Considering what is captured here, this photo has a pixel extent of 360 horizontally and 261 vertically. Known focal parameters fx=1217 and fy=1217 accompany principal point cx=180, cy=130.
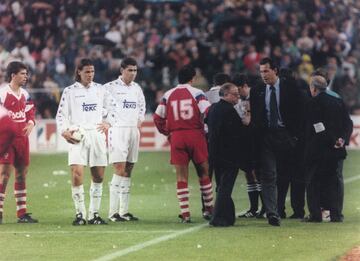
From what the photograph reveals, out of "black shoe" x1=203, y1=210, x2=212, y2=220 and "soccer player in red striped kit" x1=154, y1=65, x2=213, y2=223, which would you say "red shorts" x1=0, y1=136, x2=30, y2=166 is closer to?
"soccer player in red striped kit" x1=154, y1=65, x2=213, y2=223

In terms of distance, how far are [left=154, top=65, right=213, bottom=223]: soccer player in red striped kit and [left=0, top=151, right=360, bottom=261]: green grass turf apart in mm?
619

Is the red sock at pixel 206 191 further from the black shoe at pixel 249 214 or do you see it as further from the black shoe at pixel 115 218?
the black shoe at pixel 115 218

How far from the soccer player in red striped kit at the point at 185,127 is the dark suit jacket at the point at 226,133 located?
1.76 ft

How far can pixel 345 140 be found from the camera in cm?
1727

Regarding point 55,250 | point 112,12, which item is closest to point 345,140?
point 55,250

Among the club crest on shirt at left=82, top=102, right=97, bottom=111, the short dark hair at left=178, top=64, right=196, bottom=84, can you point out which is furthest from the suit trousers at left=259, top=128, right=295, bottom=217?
the club crest on shirt at left=82, top=102, right=97, bottom=111

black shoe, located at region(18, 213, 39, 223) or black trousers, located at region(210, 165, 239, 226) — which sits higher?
black trousers, located at region(210, 165, 239, 226)

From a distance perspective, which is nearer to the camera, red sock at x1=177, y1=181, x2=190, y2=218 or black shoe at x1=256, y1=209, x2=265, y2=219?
red sock at x1=177, y1=181, x2=190, y2=218

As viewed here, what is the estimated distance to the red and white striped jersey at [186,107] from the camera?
17.2m

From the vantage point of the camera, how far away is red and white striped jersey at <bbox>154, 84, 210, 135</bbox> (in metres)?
17.2

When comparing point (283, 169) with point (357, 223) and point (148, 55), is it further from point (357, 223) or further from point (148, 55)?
point (148, 55)

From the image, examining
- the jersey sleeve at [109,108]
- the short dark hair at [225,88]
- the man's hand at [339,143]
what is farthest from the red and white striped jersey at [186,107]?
the man's hand at [339,143]

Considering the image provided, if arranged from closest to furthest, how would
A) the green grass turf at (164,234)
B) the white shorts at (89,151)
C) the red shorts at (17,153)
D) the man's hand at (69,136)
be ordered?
the green grass turf at (164,234), the man's hand at (69,136), the white shorts at (89,151), the red shorts at (17,153)

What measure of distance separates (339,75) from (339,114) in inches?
Result: 663
